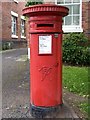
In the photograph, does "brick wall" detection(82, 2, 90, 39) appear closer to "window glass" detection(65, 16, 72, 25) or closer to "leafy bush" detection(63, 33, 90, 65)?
"window glass" detection(65, 16, 72, 25)

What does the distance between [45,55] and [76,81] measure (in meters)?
3.34

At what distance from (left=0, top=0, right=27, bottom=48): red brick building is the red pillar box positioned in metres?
17.4

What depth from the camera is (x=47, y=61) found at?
4.87m

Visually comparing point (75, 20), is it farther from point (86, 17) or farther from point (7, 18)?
point (7, 18)

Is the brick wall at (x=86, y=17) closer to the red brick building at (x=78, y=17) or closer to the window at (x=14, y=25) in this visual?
Answer: the red brick building at (x=78, y=17)

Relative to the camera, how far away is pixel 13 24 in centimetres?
2539

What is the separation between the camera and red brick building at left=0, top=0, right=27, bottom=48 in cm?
2266

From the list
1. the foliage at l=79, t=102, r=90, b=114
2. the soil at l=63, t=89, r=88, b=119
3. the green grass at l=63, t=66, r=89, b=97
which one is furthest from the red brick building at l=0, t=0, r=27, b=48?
the foliage at l=79, t=102, r=90, b=114

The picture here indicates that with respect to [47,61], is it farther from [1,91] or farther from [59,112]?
[1,91]

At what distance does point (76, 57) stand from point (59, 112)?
6371 millimetres

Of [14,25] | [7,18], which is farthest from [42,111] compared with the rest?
[14,25]

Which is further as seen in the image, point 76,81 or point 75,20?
point 75,20

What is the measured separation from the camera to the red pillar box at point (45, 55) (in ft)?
15.7

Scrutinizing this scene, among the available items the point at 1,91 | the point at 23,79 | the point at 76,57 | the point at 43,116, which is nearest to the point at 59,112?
the point at 43,116
